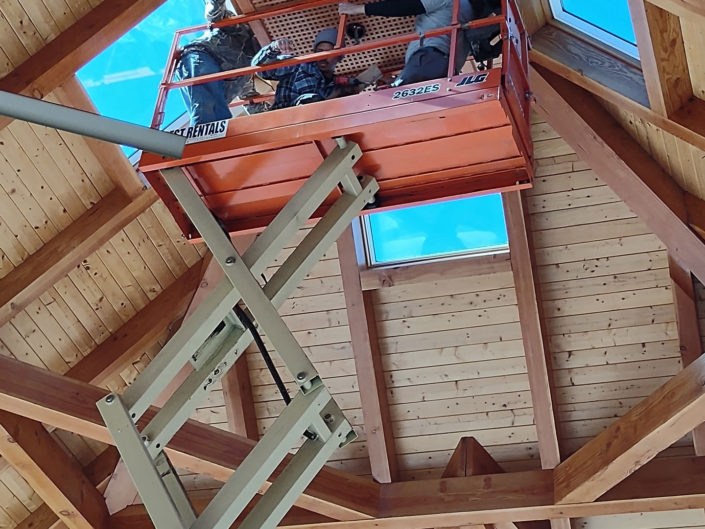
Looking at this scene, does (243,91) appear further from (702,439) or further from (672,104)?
(702,439)

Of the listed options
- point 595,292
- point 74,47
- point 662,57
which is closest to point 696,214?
point 595,292

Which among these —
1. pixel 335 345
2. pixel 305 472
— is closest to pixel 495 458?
pixel 335 345

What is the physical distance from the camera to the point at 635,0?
9.94 feet

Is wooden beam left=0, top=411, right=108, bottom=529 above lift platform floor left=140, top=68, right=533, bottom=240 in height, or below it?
below

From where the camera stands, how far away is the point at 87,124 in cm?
189

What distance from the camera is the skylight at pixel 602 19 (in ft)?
12.8

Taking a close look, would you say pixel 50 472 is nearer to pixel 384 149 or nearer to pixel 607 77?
pixel 384 149

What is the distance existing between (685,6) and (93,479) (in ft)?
13.9

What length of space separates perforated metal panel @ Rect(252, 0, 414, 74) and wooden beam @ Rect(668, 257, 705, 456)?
A: 1.86 meters

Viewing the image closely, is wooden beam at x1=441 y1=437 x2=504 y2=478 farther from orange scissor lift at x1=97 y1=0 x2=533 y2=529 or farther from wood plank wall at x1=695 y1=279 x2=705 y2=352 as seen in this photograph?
orange scissor lift at x1=97 y1=0 x2=533 y2=529

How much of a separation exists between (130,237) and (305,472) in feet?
8.40

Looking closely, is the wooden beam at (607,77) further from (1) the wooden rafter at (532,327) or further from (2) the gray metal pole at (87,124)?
(2) the gray metal pole at (87,124)

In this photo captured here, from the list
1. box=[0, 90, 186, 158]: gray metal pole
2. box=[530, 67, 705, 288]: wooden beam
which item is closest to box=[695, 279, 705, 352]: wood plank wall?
box=[530, 67, 705, 288]: wooden beam

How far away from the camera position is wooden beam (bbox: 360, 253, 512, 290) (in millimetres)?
5039
